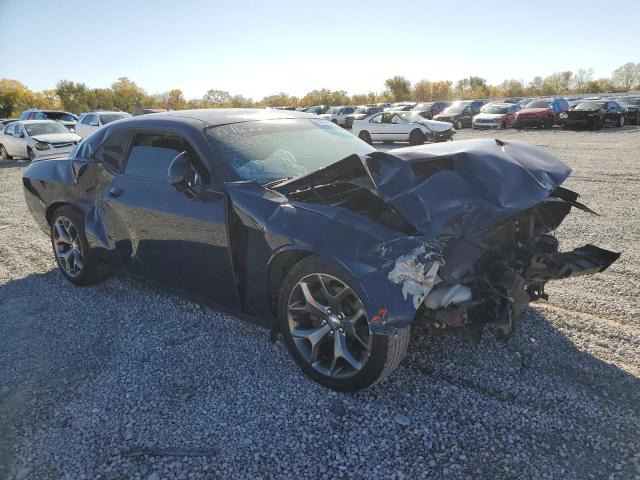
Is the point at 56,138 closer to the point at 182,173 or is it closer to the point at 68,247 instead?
the point at 68,247

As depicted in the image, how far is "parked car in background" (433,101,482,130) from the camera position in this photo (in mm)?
27125

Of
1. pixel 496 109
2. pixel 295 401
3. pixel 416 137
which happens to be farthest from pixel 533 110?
pixel 295 401

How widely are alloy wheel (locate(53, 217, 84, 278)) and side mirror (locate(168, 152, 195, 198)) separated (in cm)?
184

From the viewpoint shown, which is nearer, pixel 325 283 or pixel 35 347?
pixel 325 283

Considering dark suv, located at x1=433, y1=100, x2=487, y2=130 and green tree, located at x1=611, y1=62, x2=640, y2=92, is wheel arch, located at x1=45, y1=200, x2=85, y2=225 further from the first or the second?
green tree, located at x1=611, y1=62, x2=640, y2=92

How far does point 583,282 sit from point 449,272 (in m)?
2.25

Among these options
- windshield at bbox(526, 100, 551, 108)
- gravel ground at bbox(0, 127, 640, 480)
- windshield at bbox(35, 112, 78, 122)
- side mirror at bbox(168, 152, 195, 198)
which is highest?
side mirror at bbox(168, 152, 195, 198)

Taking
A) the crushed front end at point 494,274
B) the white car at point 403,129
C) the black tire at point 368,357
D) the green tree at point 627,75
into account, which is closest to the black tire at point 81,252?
the black tire at point 368,357

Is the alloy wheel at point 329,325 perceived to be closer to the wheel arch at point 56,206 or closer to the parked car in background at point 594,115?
the wheel arch at point 56,206

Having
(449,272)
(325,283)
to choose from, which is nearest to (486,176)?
(449,272)

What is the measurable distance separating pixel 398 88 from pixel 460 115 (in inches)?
1739

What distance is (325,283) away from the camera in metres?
2.71

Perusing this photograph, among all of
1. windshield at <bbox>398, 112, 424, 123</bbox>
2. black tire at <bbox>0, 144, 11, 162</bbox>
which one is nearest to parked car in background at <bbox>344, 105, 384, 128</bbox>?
windshield at <bbox>398, 112, 424, 123</bbox>

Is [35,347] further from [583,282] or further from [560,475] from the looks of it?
[583,282]
